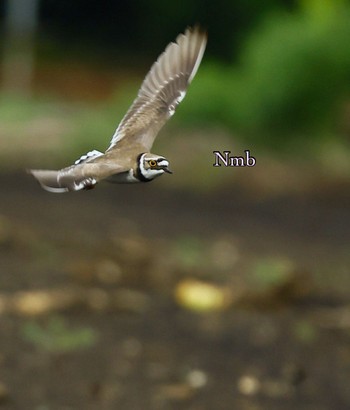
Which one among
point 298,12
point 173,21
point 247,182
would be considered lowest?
point 247,182

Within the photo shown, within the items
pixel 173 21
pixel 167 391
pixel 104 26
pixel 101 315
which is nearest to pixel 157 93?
pixel 167 391

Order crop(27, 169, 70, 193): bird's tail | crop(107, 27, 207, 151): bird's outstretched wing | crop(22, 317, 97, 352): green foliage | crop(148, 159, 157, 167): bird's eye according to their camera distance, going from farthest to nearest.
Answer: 1. crop(22, 317, 97, 352): green foliage
2. crop(107, 27, 207, 151): bird's outstretched wing
3. crop(148, 159, 157, 167): bird's eye
4. crop(27, 169, 70, 193): bird's tail

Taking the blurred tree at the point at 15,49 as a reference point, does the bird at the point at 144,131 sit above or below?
below

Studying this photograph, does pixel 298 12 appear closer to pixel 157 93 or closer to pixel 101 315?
pixel 101 315

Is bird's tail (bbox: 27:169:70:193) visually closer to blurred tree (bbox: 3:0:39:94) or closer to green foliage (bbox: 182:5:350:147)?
green foliage (bbox: 182:5:350:147)

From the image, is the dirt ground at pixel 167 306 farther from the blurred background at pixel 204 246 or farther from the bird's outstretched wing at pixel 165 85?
the bird's outstretched wing at pixel 165 85

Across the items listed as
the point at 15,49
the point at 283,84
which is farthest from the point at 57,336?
the point at 15,49

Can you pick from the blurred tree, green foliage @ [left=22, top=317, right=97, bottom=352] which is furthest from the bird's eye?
the blurred tree

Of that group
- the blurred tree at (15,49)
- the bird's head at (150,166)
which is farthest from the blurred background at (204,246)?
the bird's head at (150,166)
